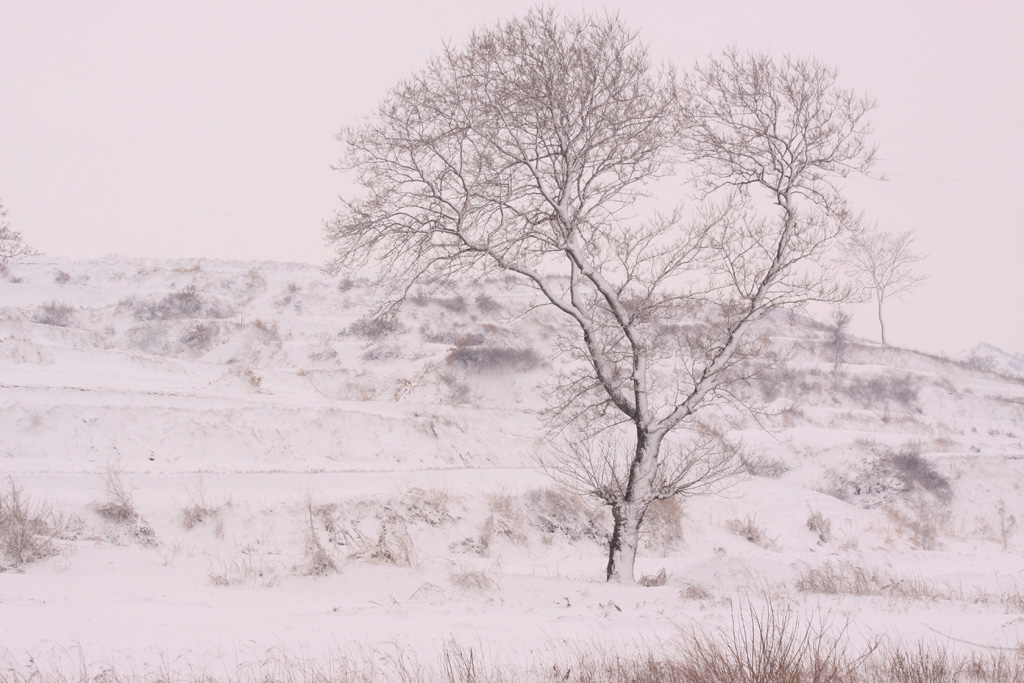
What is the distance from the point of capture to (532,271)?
32.3ft

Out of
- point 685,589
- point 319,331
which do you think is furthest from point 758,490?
point 319,331

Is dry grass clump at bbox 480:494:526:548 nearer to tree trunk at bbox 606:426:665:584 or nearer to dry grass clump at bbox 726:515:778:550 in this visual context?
tree trunk at bbox 606:426:665:584

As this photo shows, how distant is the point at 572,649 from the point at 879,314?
53.2 metres

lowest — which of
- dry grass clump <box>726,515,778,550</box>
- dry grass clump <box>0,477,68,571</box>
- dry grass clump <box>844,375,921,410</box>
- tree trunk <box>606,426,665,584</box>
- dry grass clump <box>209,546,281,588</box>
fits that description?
dry grass clump <box>209,546,281,588</box>

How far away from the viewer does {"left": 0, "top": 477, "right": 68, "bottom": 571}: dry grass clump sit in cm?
846

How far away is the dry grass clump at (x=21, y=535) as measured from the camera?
846 cm

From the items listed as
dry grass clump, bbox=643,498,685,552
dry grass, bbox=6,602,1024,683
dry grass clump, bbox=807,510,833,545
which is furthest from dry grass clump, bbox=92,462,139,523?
dry grass clump, bbox=807,510,833,545

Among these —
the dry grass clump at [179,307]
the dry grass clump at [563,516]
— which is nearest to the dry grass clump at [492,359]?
the dry grass clump at [563,516]

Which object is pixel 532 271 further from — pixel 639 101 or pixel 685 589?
pixel 685 589

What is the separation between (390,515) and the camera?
1294 centimetres

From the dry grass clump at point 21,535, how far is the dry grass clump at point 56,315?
2763 cm

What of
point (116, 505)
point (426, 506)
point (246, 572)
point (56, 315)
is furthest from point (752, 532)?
point (56, 315)

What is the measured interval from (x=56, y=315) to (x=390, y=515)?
97.3 ft

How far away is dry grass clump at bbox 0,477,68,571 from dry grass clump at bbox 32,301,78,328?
1088 inches
